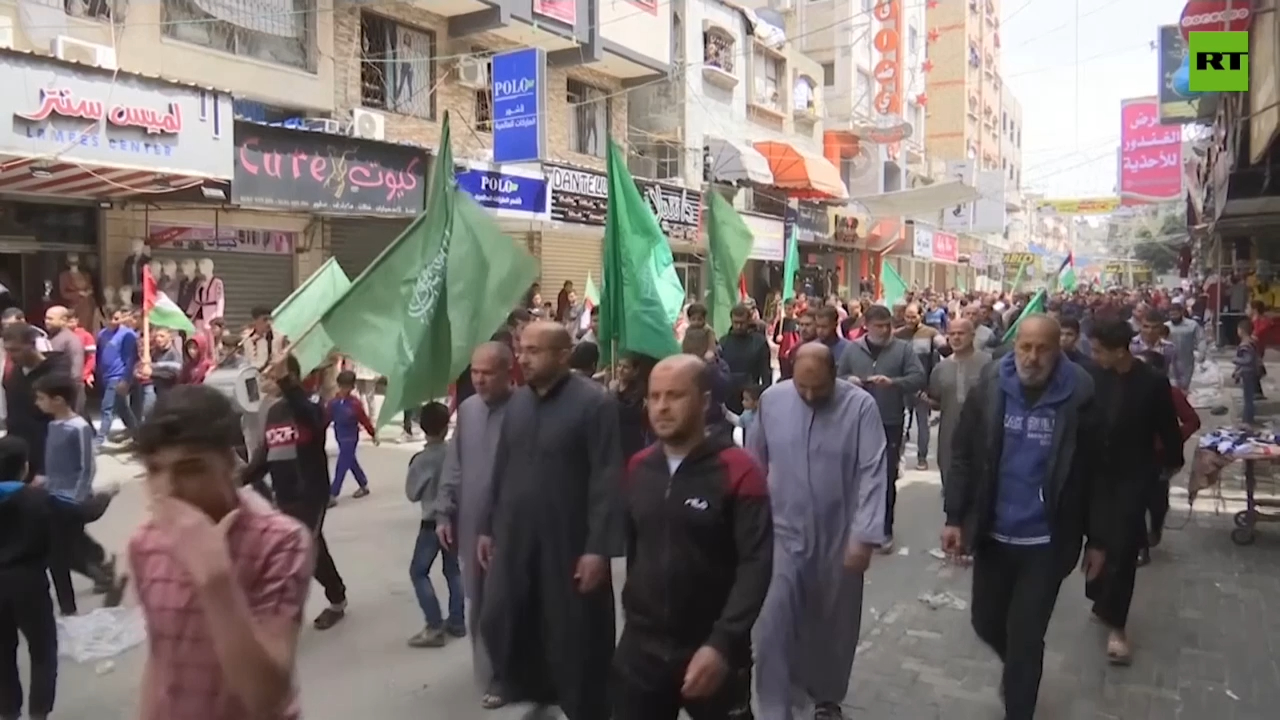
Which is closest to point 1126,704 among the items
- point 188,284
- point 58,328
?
point 58,328

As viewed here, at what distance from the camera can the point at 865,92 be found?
1513 inches

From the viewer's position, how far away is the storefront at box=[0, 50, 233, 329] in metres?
10.4

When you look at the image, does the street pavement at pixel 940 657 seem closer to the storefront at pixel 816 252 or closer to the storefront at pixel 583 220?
the storefront at pixel 583 220

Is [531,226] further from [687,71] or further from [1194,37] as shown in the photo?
[1194,37]

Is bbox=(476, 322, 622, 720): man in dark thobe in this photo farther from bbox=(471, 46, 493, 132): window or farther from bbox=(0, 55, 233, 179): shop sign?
bbox=(471, 46, 493, 132): window

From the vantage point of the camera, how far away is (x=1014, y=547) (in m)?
4.30

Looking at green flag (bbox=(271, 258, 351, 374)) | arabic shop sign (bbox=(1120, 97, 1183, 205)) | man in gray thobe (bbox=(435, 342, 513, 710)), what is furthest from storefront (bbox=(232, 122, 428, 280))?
arabic shop sign (bbox=(1120, 97, 1183, 205))

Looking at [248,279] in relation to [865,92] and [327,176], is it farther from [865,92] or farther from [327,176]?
[865,92]

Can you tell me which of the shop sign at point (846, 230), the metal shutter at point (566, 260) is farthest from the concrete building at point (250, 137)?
the shop sign at point (846, 230)

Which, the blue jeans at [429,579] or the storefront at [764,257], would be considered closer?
the blue jeans at [429,579]

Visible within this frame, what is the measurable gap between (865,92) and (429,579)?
3569cm

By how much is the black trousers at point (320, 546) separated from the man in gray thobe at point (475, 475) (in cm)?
101

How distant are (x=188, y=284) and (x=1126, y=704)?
1247 cm

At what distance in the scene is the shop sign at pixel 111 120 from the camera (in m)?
10.3
